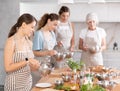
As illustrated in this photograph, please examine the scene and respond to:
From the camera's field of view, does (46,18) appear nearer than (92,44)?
Yes

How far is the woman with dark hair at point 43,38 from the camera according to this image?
12.5 ft

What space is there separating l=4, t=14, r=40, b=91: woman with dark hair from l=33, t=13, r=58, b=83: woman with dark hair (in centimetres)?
67

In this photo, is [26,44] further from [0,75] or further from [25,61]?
[0,75]

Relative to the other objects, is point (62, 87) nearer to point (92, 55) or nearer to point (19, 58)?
point (19, 58)

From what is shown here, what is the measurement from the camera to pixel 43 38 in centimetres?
396

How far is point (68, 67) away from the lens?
3.76 meters

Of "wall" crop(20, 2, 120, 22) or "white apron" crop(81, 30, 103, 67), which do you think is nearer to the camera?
"white apron" crop(81, 30, 103, 67)

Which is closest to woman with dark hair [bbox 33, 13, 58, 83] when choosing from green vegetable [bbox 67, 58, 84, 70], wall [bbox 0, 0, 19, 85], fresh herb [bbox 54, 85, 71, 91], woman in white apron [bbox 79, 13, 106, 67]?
green vegetable [bbox 67, 58, 84, 70]

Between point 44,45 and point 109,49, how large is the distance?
1.97 metres

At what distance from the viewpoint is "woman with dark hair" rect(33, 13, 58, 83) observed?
3.81 meters

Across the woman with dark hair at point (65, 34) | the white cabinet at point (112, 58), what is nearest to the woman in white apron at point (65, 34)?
the woman with dark hair at point (65, 34)

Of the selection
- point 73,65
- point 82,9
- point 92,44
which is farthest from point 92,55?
point 82,9

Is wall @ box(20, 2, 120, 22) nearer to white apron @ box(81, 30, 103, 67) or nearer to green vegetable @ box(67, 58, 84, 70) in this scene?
white apron @ box(81, 30, 103, 67)

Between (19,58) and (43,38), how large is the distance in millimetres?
970
